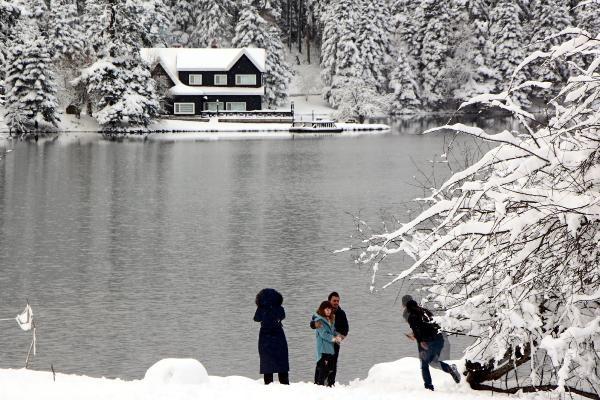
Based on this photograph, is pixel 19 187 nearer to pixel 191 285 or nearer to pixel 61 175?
pixel 61 175

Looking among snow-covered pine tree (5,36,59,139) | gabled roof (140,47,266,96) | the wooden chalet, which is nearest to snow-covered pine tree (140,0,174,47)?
gabled roof (140,47,266,96)

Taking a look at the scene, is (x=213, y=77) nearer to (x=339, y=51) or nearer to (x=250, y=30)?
(x=250, y=30)

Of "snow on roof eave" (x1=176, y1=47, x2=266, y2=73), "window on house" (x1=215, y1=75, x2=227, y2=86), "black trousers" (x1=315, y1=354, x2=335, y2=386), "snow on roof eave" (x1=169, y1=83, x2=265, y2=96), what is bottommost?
"black trousers" (x1=315, y1=354, x2=335, y2=386)

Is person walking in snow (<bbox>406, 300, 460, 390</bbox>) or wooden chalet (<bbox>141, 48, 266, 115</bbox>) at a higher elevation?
wooden chalet (<bbox>141, 48, 266, 115</bbox>)

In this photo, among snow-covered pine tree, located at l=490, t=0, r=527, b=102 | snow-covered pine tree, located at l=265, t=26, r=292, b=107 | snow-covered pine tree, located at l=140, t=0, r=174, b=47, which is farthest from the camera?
snow-covered pine tree, located at l=490, t=0, r=527, b=102

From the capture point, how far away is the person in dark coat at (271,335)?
39.6 feet

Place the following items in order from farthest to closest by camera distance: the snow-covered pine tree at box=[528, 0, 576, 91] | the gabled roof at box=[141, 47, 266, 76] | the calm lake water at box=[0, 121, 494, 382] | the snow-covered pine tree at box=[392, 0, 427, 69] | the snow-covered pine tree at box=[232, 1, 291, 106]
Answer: the snow-covered pine tree at box=[392, 0, 427, 69], the snow-covered pine tree at box=[528, 0, 576, 91], the snow-covered pine tree at box=[232, 1, 291, 106], the gabled roof at box=[141, 47, 266, 76], the calm lake water at box=[0, 121, 494, 382]

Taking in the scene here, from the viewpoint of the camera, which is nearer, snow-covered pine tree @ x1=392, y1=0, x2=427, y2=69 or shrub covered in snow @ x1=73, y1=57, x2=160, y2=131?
shrub covered in snow @ x1=73, y1=57, x2=160, y2=131

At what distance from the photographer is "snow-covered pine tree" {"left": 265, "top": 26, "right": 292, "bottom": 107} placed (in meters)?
96.4

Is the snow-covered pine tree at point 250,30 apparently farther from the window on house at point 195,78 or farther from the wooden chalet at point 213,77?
the window on house at point 195,78

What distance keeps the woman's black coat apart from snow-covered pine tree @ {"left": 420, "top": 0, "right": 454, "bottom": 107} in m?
93.5

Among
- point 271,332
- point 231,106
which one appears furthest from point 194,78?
point 271,332

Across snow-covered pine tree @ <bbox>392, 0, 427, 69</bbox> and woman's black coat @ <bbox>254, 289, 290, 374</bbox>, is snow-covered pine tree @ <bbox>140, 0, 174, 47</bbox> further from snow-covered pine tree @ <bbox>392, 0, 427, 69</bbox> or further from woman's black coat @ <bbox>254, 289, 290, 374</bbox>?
woman's black coat @ <bbox>254, 289, 290, 374</bbox>

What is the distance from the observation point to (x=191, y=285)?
2320 centimetres
